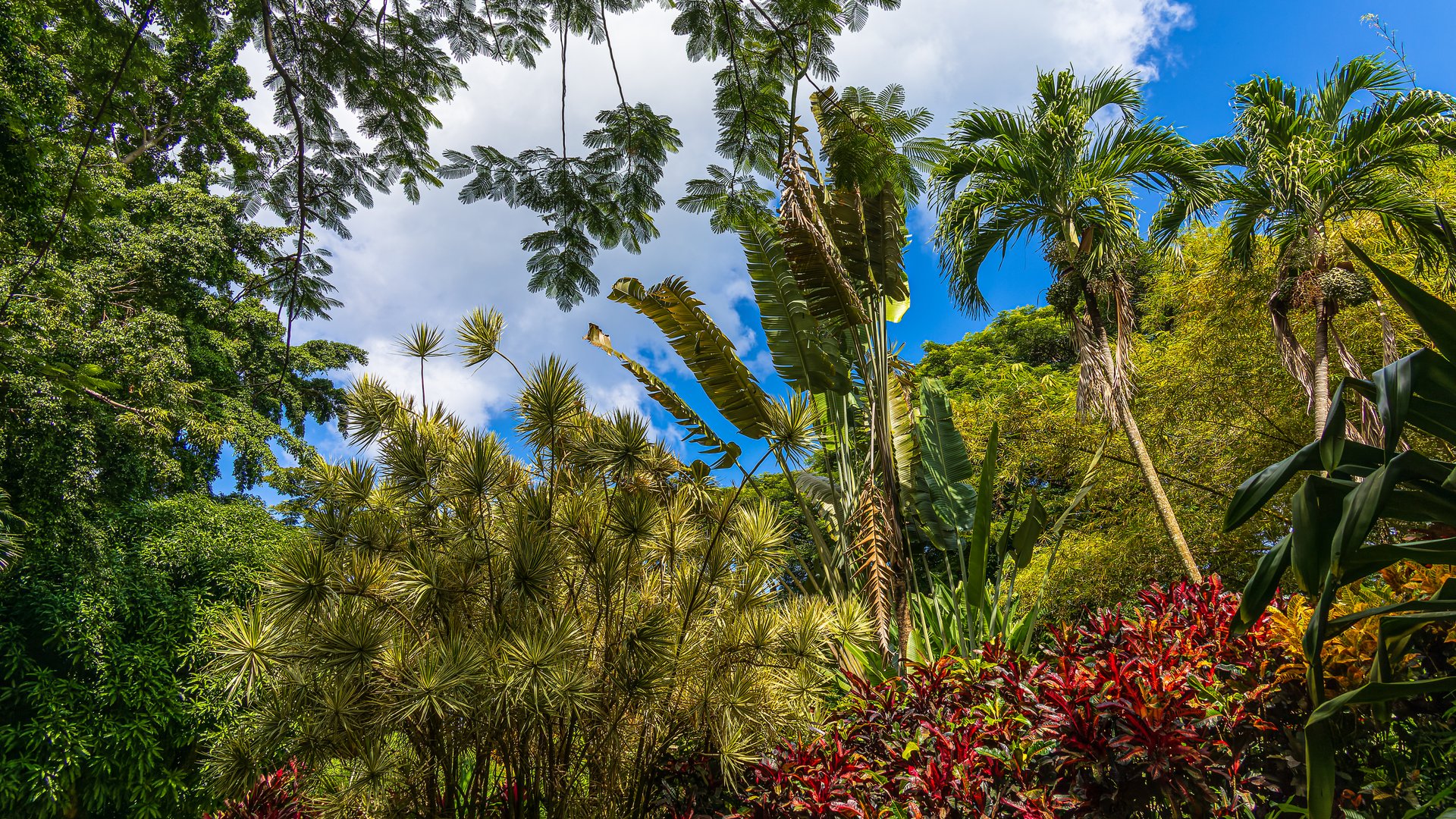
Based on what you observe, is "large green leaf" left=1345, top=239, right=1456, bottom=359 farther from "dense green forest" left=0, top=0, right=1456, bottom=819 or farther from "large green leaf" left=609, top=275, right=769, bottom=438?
"large green leaf" left=609, top=275, right=769, bottom=438

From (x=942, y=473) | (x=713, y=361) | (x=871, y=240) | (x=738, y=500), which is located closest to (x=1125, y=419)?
(x=942, y=473)

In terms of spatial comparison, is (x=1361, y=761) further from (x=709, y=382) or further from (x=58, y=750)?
(x=58, y=750)

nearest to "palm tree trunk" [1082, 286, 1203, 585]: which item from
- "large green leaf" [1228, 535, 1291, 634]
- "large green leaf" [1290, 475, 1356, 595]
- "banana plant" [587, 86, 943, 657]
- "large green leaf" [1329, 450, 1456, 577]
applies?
"banana plant" [587, 86, 943, 657]

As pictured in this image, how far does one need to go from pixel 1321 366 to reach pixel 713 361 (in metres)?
6.90

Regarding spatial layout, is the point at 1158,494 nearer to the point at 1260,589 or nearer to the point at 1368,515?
the point at 1260,589

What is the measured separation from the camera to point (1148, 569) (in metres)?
9.73

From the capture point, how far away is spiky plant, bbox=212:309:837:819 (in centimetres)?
322

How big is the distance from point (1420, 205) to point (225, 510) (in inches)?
612

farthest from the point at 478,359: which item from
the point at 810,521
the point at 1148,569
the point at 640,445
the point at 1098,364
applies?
the point at 1148,569

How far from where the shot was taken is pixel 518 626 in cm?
346

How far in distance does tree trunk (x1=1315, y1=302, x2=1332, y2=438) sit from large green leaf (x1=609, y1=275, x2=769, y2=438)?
6.39 meters

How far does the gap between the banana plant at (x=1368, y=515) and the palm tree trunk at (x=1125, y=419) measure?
5673mm

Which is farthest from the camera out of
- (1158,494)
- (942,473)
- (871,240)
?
(942,473)

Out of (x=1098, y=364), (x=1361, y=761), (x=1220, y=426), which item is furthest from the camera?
(x=1220, y=426)
